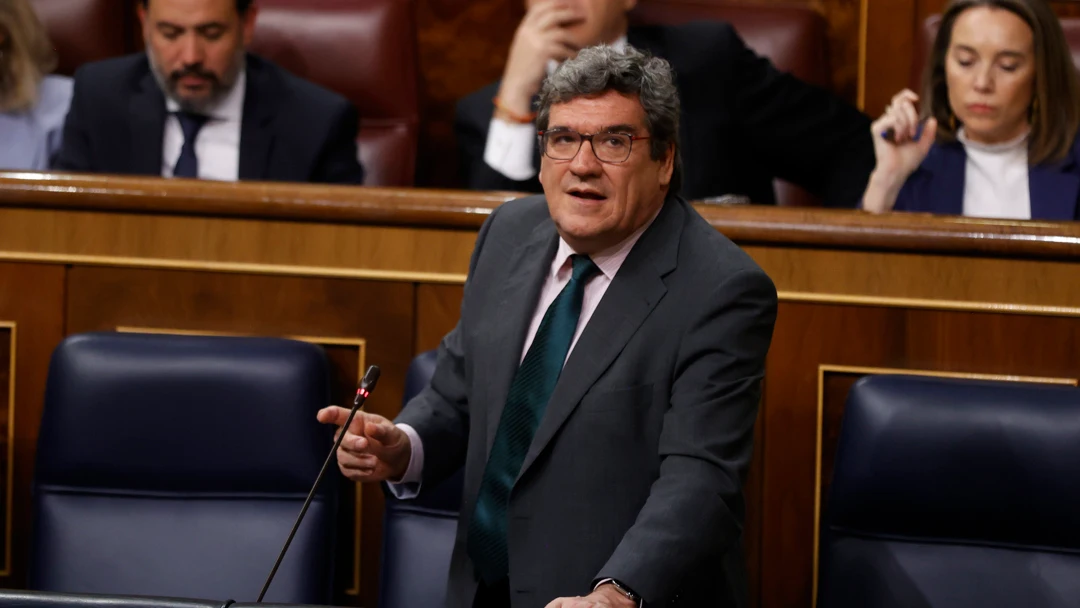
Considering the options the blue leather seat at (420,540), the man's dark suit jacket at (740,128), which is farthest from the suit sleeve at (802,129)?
the blue leather seat at (420,540)

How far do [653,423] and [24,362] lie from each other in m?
0.70

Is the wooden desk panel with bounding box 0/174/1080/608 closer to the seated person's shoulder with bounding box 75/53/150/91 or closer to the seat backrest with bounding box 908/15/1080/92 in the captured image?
the seated person's shoulder with bounding box 75/53/150/91

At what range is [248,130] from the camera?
171cm

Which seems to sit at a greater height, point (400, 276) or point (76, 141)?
point (76, 141)

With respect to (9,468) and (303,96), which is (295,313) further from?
(303,96)

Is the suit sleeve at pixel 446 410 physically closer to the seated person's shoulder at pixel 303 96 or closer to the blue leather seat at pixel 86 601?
the blue leather seat at pixel 86 601

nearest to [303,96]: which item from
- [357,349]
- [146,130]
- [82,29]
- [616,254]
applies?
[146,130]

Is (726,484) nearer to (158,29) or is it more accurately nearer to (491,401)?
(491,401)

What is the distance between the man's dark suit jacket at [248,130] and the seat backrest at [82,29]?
9.1 inches

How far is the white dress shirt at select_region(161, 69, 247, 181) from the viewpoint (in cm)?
171

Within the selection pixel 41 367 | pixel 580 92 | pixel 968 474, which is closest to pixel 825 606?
pixel 968 474

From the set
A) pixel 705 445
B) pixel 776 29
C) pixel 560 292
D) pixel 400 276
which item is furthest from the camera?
pixel 776 29

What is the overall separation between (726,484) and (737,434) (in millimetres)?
37

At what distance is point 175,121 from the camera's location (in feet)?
5.67
